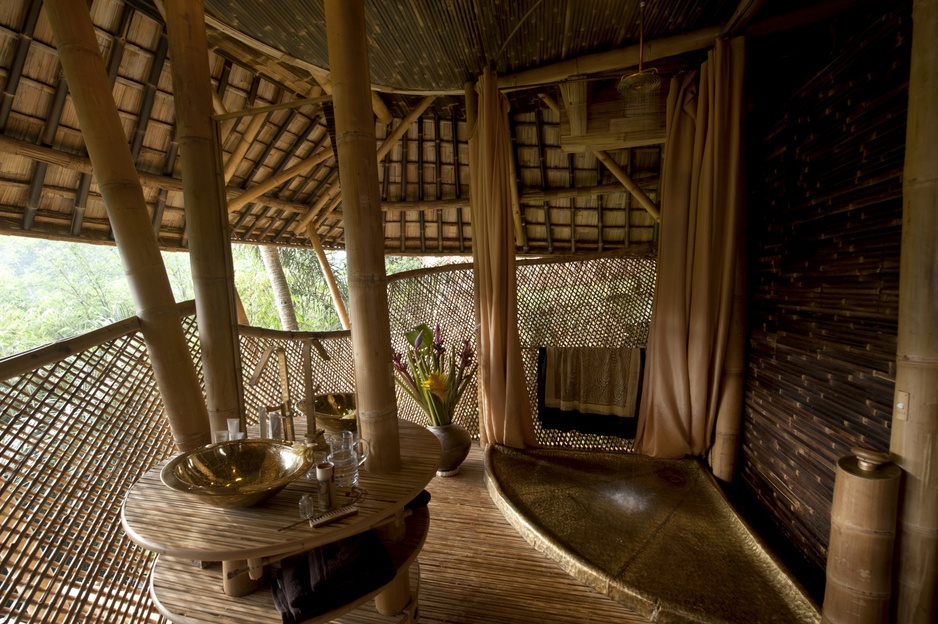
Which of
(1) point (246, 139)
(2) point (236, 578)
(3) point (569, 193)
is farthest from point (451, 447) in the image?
(3) point (569, 193)

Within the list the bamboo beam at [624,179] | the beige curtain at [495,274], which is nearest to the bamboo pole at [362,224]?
the beige curtain at [495,274]

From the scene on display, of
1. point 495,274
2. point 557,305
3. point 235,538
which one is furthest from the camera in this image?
point 557,305

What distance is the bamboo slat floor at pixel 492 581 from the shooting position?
156 cm

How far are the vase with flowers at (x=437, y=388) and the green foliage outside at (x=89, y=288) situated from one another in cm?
775

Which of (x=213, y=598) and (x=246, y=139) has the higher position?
(x=246, y=139)

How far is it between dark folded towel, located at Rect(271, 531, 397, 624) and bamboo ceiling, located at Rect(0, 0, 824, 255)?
1.43m

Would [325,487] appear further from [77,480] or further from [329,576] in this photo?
[77,480]

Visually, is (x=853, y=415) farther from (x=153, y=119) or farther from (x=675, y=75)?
(x=153, y=119)

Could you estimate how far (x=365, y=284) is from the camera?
1276mm

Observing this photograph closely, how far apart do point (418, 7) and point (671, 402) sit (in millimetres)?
2354

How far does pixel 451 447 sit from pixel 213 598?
1.55 meters

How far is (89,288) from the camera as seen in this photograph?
1141 centimetres

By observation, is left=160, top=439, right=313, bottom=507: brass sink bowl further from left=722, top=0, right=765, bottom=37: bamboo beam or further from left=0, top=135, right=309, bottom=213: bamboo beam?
left=722, top=0, right=765, bottom=37: bamboo beam

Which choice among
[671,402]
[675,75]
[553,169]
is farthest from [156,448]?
[553,169]
